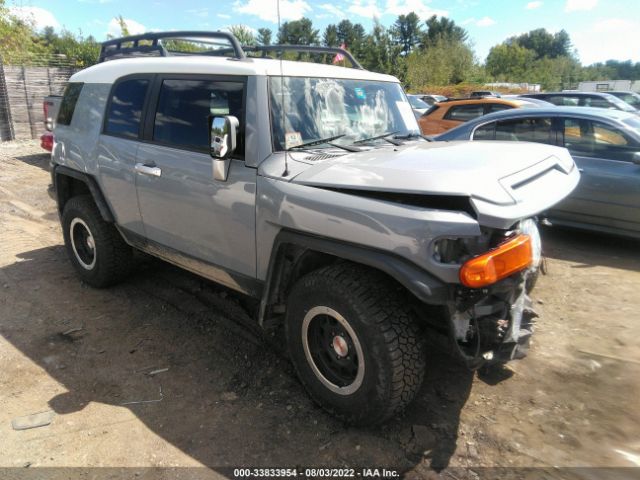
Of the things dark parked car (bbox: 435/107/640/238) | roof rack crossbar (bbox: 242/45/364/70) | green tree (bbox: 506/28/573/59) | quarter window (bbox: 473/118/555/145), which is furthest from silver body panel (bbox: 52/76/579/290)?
green tree (bbox: 506/28/573/59)

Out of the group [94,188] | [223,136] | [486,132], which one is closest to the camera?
[223,136]

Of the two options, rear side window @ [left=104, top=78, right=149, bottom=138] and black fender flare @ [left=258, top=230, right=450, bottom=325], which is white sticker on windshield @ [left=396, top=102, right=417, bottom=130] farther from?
rear side window @ [left=104, top=78, right=149, bottom=138]

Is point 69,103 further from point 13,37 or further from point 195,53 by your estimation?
point 13,37

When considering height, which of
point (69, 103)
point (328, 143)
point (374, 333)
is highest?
point (69, 103)

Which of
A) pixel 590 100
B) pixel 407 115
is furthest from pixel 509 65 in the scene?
pixel 407 115

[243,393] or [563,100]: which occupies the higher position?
[563,100]

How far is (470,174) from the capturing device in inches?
90.4

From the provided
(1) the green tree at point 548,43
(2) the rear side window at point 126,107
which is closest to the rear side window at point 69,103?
(2) the rear side window at point 126,107

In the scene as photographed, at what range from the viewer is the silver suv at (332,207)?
88.4 inches

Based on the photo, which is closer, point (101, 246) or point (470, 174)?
point (470, 174)

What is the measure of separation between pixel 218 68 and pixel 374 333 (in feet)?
6.57

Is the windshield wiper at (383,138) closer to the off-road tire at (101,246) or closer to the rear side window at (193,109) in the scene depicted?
the rear side window at (193,109)

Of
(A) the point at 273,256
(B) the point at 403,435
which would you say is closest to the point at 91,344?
(A) the point at 273,256

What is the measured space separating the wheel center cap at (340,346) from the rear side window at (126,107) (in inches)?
91.9
